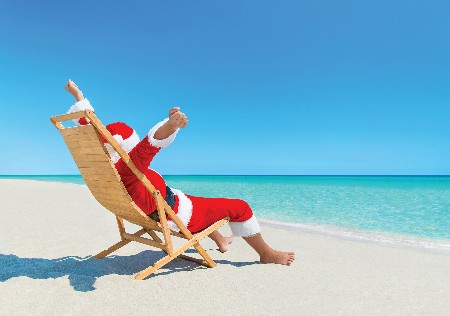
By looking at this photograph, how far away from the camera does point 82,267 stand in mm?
3570

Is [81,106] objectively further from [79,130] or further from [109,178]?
[109,178]

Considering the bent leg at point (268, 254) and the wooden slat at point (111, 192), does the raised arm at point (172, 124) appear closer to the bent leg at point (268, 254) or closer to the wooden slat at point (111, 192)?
the wooden slat at point (111, 192)

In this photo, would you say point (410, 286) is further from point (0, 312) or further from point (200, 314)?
point (0, 312)

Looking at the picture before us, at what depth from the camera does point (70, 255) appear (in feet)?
14.0

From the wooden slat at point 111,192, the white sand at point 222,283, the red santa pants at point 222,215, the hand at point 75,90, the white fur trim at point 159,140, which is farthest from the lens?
the hand at point 75,90

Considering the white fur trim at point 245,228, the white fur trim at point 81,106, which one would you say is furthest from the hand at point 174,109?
the white fur trim at point 245,228

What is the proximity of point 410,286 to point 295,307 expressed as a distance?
1227mm

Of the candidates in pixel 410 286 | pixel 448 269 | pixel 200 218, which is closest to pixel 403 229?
pixel 448 269

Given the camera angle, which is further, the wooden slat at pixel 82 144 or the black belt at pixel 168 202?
the black belt at pixel 168 202

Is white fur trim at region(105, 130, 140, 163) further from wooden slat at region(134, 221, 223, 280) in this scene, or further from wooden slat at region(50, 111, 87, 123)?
wooden slat at region(134, 221, 223, 280)

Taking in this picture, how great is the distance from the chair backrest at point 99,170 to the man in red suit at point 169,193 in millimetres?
104

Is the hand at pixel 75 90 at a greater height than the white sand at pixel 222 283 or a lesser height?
greater

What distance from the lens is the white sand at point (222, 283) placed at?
2.68 m

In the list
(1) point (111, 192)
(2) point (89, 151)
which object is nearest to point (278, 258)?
(1) point (111, 192)
